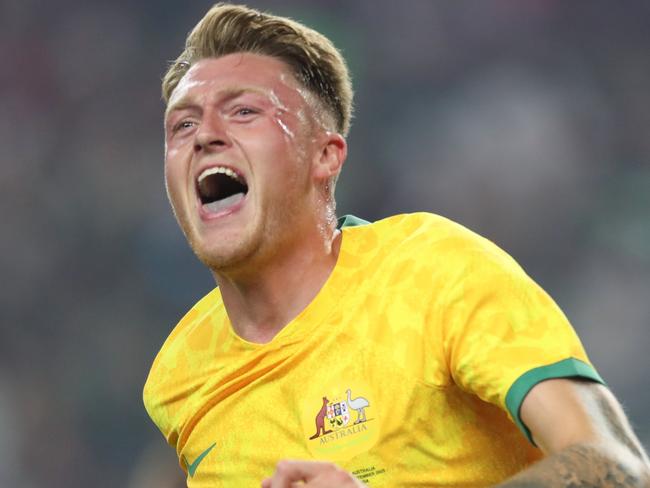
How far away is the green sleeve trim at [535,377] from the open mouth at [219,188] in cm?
90

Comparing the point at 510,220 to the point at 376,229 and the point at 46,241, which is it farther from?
the point at 376,229

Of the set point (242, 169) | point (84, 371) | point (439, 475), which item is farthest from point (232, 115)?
point (84, 371)

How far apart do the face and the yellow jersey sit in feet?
0.68

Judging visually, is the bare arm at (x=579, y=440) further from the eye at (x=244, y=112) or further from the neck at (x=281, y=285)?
the eye at (x=244, y=112)

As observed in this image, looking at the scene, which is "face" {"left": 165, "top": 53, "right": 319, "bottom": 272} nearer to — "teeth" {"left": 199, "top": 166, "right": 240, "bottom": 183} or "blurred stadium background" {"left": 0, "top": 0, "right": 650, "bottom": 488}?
"teeth" {"left": 199, "top": 166, "right": 240, "bottom": 183}

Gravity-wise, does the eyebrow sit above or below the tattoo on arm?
above

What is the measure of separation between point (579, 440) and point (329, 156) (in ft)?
3.87

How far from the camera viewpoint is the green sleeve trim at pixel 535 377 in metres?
1.97

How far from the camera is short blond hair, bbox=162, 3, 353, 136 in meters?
2.74

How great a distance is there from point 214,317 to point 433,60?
3.06 meters

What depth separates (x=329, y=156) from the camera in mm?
2758

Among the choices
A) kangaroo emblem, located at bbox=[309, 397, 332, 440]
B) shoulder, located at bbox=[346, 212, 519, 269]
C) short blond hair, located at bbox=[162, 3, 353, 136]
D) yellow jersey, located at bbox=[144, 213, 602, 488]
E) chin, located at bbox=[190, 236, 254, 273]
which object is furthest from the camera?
short blond hair, located at bbox=[162, 3, 353, 136]

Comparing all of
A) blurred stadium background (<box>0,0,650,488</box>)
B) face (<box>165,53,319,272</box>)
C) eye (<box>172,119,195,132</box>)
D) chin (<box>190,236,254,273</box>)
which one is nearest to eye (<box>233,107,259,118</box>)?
face (<box>165,53,319,272</box>)

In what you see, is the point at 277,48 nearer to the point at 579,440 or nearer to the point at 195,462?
the point at 195,462
